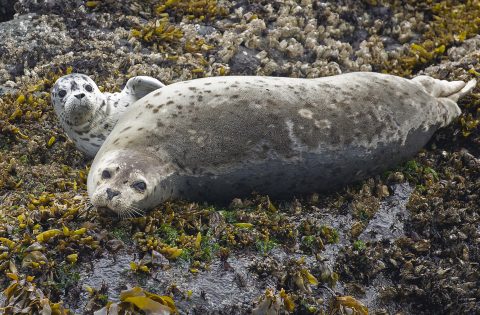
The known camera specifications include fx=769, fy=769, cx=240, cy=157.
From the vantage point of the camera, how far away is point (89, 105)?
6.30m

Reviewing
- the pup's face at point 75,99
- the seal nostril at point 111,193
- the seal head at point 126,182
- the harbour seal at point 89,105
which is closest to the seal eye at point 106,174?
the seal head at point 126,182

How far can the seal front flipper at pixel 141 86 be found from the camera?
254 inches

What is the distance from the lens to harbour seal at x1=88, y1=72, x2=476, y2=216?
547 centimetres

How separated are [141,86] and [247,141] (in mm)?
1335

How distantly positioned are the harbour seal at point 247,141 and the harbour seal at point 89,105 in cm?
33

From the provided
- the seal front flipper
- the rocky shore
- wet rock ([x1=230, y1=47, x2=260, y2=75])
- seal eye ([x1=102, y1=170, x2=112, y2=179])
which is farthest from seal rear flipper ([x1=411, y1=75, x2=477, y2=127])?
seal eye ([x1=102, y1=170, x2=112, y2=179])

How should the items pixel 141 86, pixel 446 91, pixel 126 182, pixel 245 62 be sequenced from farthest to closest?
pixel 245 62 → pixel 446 91 → pixel 141 86 → pixel 126 182

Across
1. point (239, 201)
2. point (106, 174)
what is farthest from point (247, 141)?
point (106, 174)

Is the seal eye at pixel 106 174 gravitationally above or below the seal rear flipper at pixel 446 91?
above

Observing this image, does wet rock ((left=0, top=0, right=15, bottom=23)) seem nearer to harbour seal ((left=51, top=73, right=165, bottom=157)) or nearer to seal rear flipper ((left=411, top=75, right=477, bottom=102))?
harbour seal ((left=51, top=73, right=165, bottom=157))

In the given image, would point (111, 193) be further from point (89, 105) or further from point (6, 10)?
point (6, 10)

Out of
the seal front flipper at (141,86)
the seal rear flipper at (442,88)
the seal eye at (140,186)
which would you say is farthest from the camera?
the seal rear flipper at (442,88)

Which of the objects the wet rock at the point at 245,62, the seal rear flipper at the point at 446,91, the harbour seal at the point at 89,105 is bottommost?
the seal rear flipper at the point at 446,91

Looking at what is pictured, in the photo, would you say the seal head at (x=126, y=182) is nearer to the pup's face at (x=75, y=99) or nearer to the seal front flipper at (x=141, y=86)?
the pup's face at (x=75, y=99)
